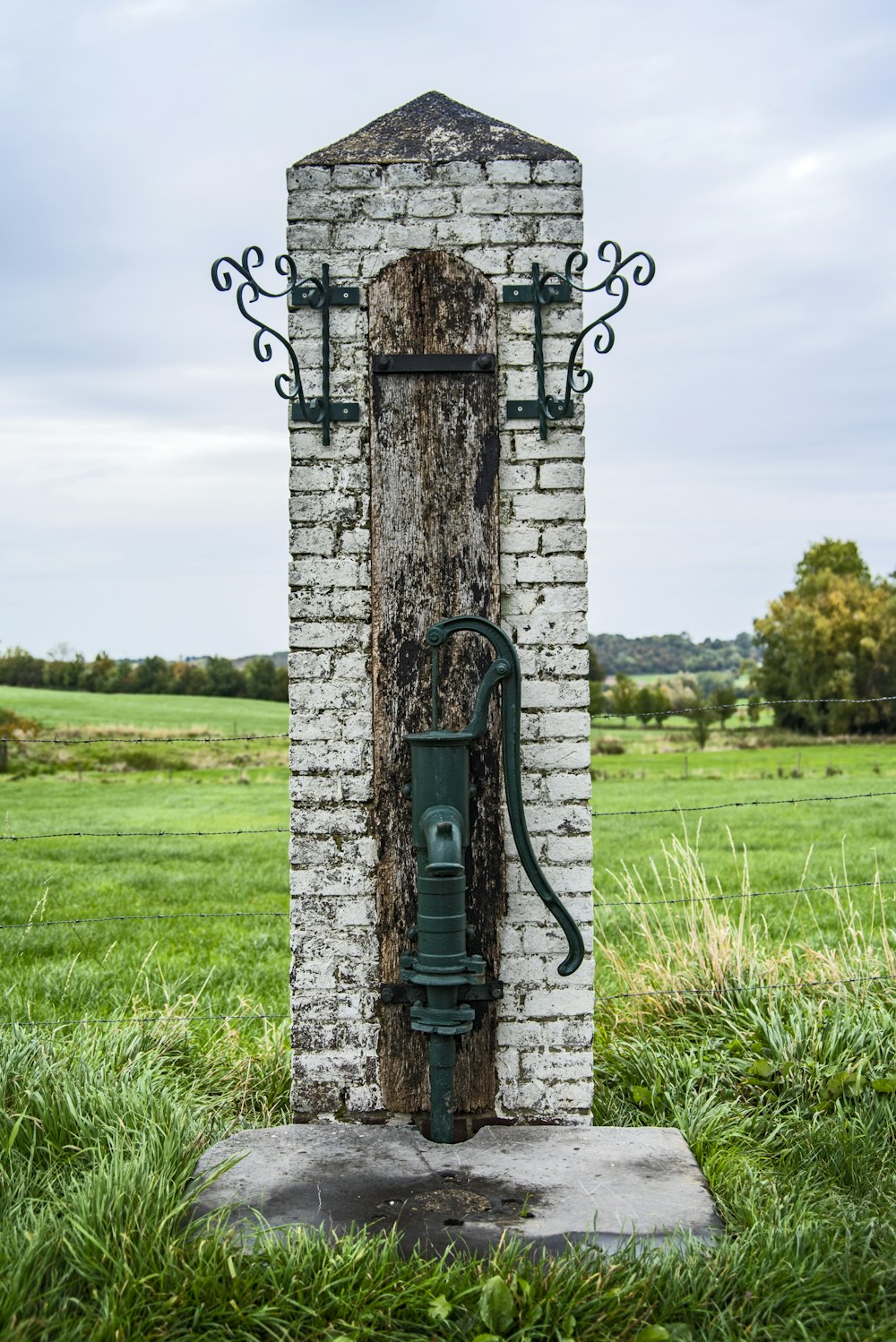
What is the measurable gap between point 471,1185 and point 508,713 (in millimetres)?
1355

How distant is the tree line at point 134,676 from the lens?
104ft

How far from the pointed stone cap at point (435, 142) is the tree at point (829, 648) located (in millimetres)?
29088

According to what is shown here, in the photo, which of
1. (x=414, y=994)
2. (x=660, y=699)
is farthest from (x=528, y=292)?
(x=660, y=699)

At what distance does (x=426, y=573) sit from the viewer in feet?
11.6

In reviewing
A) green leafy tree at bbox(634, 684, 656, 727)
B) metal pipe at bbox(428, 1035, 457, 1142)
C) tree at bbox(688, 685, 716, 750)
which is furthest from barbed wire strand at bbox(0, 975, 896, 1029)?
green leafy tree at bbox(634, 684, 656, 727)

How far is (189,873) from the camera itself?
1001 centimetres

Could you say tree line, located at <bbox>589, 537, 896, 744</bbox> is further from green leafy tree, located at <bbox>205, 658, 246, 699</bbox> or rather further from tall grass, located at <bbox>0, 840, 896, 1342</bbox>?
tall grass, located at <bbox>0, 840, 896, 1342</bbox>

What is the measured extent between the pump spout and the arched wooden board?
274 mm

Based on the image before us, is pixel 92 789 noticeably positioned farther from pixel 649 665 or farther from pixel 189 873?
pixel 649 665

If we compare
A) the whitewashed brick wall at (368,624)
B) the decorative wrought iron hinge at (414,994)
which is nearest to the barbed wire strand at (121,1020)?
the whitewashed brick wall at (368,624)

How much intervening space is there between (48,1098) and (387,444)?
229 centimetres

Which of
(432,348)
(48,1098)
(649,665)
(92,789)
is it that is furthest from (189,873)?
(649,665)

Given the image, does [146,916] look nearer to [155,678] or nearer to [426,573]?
[426,573]

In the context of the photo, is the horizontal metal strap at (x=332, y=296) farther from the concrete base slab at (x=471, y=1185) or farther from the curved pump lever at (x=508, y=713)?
the concrete base slab at (x=471, y=1185)
